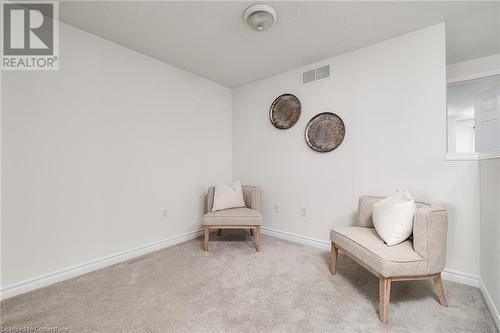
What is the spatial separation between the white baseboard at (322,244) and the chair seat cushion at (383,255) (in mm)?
722

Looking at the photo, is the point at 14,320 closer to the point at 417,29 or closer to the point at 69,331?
the point at 69,331

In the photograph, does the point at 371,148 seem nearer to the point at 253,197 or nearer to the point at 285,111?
the point at 285,111

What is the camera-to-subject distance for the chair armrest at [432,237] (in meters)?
1.48

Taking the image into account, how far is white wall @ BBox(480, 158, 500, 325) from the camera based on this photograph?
145 centimetres

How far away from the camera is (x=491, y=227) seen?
5.13 ft

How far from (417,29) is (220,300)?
304 centimetres

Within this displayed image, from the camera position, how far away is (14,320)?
1.43 meters

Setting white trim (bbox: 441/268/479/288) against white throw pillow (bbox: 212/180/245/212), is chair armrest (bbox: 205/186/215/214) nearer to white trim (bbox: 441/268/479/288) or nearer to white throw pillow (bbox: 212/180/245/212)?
white throw pillow (bbox: 212/180/245/212)

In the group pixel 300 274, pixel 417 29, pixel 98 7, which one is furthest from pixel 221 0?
pixel 300 274

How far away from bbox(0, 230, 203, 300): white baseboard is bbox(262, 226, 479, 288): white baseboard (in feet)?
4.36

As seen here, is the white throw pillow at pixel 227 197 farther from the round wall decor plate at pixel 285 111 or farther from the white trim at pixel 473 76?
the white trim at pixel 473 76

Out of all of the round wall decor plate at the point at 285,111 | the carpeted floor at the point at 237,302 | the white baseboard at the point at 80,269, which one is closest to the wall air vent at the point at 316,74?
the round wall decor plate at the point at 285,111

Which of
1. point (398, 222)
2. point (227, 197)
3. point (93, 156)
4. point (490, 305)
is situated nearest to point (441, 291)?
point (490, 305)

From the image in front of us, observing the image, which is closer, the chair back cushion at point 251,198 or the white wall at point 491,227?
the white wall at point 491,227
